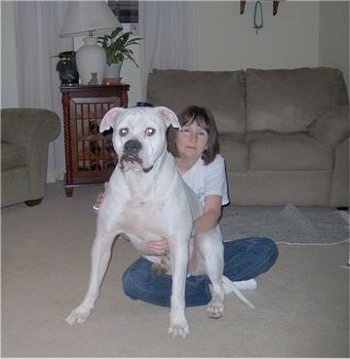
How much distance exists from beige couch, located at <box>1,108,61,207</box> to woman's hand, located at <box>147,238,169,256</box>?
82.2 inches

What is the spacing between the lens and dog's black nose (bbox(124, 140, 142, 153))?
1768mm

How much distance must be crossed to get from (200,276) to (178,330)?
1.24 feet

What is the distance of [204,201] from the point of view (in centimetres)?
226

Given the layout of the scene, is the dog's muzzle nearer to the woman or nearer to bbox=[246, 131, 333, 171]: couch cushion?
the woman

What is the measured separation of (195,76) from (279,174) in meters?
1.26

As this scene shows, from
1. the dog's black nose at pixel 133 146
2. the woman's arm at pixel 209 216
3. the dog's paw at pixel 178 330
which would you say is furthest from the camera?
the woman's arm at pixel 209 216

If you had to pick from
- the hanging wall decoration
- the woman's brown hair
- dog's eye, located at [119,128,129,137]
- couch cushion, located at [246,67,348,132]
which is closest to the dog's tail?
the woman's brown hair

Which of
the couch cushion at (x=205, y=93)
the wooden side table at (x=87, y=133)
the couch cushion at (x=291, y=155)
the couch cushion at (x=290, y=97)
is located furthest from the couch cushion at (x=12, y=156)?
the couch cushion at (x=290, y=97)

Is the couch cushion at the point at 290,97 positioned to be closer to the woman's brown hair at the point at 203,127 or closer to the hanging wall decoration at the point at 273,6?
the hanging wall decoration at the point at 273,6

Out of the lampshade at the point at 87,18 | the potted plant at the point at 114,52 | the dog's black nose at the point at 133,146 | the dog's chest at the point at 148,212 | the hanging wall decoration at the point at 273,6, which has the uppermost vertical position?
the hanging wall decoration at the point at 273,6

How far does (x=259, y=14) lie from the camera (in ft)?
17.7

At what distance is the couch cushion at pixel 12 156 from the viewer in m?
3.74

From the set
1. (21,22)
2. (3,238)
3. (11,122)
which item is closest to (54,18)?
(21,22)

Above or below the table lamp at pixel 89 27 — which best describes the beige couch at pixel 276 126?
below
